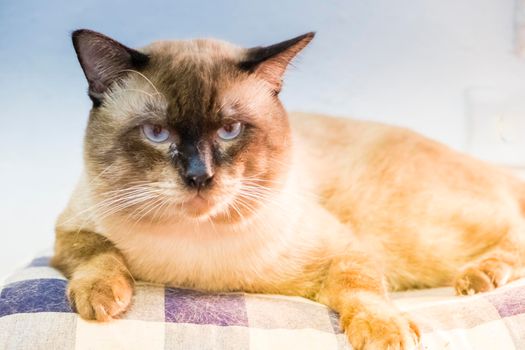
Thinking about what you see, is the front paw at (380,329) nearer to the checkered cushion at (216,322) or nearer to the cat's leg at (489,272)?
the checkered cushion at (216,322)

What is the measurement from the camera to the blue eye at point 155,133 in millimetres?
1186

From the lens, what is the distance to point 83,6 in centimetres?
172

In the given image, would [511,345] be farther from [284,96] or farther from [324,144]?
[284,96]

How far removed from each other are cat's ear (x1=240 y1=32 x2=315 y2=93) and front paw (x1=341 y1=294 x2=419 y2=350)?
538 mm

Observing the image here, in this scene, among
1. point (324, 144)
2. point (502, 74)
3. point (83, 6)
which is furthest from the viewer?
point (502, 74)

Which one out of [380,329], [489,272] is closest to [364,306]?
[380,329]

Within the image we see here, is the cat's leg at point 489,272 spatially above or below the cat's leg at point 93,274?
below

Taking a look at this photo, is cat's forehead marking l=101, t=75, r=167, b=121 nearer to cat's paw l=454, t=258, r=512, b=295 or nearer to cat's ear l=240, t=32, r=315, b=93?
cat's ear l=240, t=32, r=315, b=93

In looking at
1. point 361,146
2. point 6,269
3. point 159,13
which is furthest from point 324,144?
point 6,269

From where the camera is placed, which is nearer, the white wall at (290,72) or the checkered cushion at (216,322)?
the checkered cushion at (216,322)

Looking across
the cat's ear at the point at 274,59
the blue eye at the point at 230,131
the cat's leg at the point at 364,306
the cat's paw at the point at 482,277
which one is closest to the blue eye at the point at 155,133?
the blue eye at the point at 230,131

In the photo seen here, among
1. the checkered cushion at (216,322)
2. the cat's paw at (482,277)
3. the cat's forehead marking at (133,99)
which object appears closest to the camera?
the checkered cushion at (216,322)

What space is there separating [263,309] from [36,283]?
49 cm

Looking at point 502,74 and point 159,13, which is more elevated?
point 159,13
